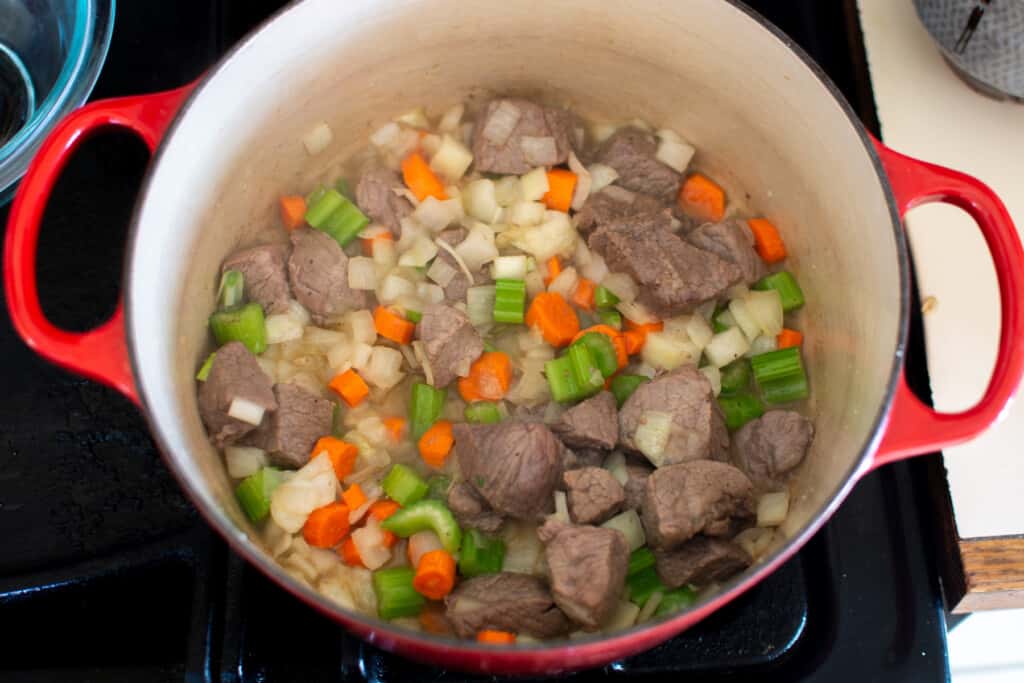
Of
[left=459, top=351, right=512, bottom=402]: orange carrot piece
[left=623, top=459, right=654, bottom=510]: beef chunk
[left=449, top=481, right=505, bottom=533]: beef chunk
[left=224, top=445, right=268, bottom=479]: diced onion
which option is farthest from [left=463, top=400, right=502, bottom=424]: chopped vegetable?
[left=224, top=445, right=268, bottom=479]: diced onion

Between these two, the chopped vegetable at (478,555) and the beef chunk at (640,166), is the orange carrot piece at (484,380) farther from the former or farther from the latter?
the beef chunk at (640,166)

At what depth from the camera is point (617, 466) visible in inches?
63.9

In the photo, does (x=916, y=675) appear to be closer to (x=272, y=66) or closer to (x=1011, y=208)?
(x=1011, y=208)

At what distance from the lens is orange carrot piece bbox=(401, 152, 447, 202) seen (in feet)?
5.92

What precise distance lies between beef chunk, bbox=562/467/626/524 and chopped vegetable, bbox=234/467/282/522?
0.45 metres

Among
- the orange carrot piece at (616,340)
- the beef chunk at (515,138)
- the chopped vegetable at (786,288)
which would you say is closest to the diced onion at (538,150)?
the beef chunk at (515,138)

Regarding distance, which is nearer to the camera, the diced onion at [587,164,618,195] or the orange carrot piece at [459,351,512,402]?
the orange carrot piece at [459,351,512,402]

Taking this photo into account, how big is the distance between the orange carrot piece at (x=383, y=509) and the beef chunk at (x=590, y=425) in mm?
274

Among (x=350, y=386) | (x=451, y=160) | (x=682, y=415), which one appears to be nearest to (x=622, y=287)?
(x=682, y=415)

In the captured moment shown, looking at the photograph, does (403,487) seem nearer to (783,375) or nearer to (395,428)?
A: (395,428)

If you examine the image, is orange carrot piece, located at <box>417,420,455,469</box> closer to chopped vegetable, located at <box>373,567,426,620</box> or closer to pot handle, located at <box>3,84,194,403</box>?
chopped vegetable, located at <box>373,567,426,620</box>

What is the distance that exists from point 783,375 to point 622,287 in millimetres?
307

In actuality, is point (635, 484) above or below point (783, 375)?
below

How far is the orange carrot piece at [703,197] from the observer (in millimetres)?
1853
